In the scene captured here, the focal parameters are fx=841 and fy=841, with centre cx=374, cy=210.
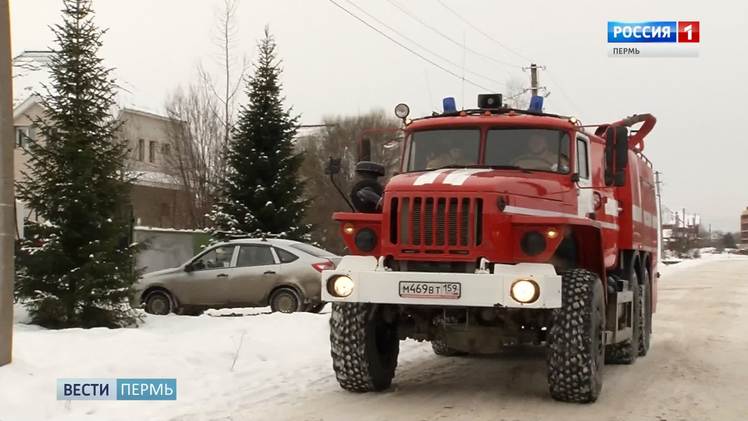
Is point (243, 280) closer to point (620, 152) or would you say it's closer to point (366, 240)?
point (366, 240)

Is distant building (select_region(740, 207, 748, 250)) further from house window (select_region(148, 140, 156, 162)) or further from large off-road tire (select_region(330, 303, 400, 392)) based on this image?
large off-road tire (select_region(330, 303, 400, 392))

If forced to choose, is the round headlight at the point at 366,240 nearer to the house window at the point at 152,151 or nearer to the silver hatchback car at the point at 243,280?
the silver hatchback car at the point at 243,280

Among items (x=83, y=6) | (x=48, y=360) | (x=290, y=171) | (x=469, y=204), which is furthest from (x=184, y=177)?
(x=469, y=204)

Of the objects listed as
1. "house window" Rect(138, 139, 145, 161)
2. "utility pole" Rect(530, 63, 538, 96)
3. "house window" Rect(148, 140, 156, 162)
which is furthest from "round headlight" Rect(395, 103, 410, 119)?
"house window" Rect(148, 140, 156, 162)

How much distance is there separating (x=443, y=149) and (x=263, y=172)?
13.8 meters

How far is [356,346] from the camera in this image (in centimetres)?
786

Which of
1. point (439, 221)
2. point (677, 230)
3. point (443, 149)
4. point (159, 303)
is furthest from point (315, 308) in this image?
point (677, 230)

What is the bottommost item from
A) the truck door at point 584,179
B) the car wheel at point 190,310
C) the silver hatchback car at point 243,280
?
the car wheel at point 190,310

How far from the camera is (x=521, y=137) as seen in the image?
28.1 ft

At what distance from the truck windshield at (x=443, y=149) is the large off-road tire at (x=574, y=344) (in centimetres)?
174

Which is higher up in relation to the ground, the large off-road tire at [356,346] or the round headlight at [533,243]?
the round headlight at [533,243]

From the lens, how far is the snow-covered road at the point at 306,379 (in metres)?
7.19

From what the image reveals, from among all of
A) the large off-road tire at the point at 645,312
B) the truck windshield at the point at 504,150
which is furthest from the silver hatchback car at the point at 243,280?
the truck windshield at the point at 504,150

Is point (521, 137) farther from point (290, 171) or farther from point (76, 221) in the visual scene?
point (290, 171)
